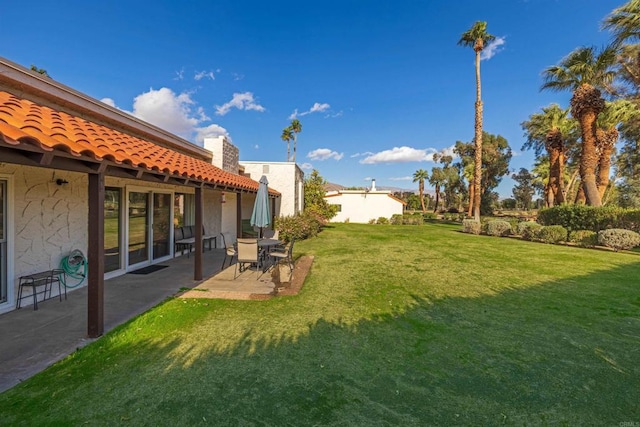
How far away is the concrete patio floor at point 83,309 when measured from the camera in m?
3.60

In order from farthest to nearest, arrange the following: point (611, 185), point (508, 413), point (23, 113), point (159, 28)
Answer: point (611, 185), point (159, 28), point (23, 113), point (508, 413)

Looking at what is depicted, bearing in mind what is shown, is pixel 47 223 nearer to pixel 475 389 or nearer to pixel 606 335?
pixel 475 389

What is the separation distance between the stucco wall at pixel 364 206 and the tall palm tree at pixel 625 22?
70.8 feet

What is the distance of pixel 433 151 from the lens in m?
56.8

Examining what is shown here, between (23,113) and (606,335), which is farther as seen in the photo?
(606,335)

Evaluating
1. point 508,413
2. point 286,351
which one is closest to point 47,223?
point 286,351

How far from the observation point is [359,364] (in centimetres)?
374

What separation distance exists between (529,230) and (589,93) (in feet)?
29.4

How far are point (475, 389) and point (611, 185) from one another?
41205mm

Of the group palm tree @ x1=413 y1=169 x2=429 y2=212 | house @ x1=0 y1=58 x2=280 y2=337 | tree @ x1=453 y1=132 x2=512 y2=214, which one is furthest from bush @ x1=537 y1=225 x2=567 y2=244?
palm tree @ x1=413 y1=169 x2=429 y2=212

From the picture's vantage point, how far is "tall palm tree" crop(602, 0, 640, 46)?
1433 centimetres

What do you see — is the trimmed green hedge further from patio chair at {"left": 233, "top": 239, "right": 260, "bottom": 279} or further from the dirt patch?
patio chair at {"left": 233, "top": 239, "right": 260, "bottom": 279}

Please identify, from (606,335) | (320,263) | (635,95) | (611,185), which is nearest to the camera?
(606,335)

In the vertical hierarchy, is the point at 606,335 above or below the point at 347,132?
below
